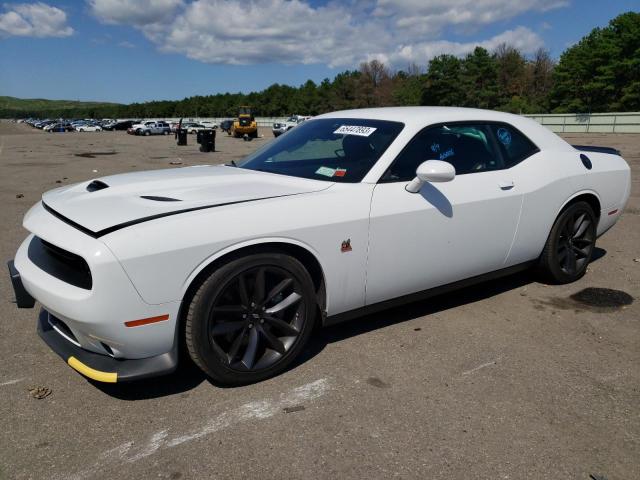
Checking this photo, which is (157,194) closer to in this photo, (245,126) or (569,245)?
(569,245)

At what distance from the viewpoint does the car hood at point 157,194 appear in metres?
2.64

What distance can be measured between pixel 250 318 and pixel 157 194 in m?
0.90

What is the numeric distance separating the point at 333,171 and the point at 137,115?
192707 mm

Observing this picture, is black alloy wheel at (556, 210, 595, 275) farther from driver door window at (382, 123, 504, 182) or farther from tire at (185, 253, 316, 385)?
tire at (185, 253, 316, 385)

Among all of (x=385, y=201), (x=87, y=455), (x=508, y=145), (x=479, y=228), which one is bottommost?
(x=87, y=455)

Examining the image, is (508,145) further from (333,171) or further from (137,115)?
(137,115)

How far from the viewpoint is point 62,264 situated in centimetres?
272

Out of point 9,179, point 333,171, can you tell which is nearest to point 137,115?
point 9,179

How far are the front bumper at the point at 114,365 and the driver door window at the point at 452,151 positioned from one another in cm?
168

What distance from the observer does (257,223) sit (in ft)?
9.07

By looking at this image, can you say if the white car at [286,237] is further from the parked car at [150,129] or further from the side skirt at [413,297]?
the parked car at [150,129]

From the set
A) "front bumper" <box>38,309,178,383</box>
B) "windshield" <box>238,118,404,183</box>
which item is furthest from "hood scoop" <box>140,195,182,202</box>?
"windshield" <box>238,118,404,183</box>

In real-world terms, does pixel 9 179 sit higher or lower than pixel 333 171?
lower

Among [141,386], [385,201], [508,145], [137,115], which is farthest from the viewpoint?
[137,115]
